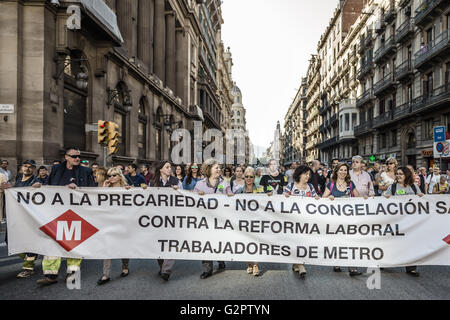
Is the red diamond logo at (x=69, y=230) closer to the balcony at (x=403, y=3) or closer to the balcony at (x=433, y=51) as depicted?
the balcony at (x=433, y=51)

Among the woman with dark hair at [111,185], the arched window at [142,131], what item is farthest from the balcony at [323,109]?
the woman with dark hair at [111,185]

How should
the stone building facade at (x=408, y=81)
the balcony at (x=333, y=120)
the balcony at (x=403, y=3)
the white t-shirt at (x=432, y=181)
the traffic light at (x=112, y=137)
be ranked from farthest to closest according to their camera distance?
1. the balcony at (x=333, y=120)
2. the balcony at (x=403, y=3)
3. the stone building facade at (x=408, y=81)
4. the white t-shirt at (x=432, y=181)
5. the traffic light at (x=112, y=137)

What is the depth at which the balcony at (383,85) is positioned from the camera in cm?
3111

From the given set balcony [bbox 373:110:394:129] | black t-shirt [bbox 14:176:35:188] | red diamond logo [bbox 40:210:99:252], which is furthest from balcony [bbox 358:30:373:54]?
red diamond logo [bbox 40:210:99:252]

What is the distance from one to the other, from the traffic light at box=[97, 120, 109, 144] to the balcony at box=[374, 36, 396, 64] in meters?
29.1

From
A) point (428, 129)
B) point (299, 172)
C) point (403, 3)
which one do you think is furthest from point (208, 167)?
point (403, 3)

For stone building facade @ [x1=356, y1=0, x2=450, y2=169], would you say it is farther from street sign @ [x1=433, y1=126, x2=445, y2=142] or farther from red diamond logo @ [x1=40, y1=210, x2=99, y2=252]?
red diamond logo @ [x1=40, y1=210, x2=99, y2=252]

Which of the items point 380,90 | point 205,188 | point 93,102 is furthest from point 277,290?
point 380,90

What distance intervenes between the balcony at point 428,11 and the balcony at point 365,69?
10.2 metres

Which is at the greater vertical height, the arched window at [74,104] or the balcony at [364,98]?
the balcony at [364,98]

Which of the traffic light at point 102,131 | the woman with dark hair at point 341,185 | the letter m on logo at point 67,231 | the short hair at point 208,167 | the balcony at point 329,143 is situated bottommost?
the letter m on logo at point 67,231

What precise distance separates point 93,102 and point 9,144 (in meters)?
4.40

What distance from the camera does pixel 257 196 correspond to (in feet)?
16.6
